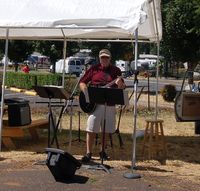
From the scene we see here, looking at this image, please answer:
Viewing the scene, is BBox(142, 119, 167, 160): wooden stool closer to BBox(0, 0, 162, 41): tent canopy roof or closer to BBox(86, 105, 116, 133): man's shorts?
BBox(86, 105, 116, 133): man's shorts

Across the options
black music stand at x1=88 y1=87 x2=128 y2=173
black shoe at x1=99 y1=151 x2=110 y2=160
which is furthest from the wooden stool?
black music stand at x1=88 y1=87 x2=128 y2=173

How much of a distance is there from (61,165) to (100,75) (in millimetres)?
2041

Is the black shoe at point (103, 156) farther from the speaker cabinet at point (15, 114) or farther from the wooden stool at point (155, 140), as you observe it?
the speaker cabinet at point (15, 114)

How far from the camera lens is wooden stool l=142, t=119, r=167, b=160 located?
10062 mm

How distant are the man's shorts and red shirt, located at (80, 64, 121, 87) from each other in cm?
41

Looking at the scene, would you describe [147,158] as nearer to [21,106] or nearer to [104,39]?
[21,106]

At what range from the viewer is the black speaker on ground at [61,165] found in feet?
25.7

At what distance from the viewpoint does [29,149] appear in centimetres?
1088

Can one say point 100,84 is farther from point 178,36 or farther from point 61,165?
point 178,36

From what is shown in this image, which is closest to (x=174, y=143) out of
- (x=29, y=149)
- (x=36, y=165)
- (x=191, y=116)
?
(x=191, y=116)

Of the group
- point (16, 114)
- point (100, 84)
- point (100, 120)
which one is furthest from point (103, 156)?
point (16, 114)

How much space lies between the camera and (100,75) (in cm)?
930

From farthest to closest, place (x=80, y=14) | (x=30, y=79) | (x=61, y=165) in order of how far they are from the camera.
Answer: (x=30, y=79) < (x=80, y=14) < (x=61, y=165)

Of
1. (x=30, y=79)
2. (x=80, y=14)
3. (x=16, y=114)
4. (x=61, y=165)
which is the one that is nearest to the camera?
(x=61, y=165)
